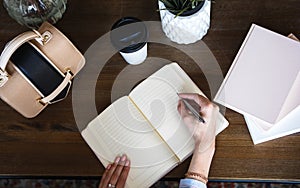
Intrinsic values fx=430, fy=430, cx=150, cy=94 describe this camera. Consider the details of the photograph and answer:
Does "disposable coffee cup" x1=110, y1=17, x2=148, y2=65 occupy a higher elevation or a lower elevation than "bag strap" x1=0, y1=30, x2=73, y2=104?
lower

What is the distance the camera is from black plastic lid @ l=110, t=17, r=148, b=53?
743 mm

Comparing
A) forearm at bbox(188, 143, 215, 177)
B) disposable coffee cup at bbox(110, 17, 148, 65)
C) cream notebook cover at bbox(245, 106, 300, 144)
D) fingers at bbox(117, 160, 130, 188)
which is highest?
disposable coffee cup at bbox(110, 17, 148, 65)

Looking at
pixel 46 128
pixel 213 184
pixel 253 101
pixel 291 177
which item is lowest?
pixel 213 184

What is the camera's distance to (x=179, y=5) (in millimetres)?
722

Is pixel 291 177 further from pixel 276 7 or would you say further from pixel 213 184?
pixel 213 184

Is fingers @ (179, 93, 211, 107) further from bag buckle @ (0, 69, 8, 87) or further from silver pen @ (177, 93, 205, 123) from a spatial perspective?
bag buckle @ (0, 69, 8, 87)

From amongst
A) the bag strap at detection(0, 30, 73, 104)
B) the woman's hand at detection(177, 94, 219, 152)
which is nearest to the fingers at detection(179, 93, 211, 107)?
the woman's hand at detection(177, 94, 219, 152)

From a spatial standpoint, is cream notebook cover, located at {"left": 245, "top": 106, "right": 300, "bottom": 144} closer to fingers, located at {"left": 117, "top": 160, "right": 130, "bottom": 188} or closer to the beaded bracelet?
the beaded bracelet

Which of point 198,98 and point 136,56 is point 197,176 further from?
point 136,56

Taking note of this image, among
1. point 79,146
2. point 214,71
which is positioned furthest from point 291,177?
point 79,146

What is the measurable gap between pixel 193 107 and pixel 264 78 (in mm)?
132

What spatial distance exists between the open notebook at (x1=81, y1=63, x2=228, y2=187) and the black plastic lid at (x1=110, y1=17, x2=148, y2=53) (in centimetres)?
7

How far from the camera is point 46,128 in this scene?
0.79m

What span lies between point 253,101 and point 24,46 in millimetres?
391
